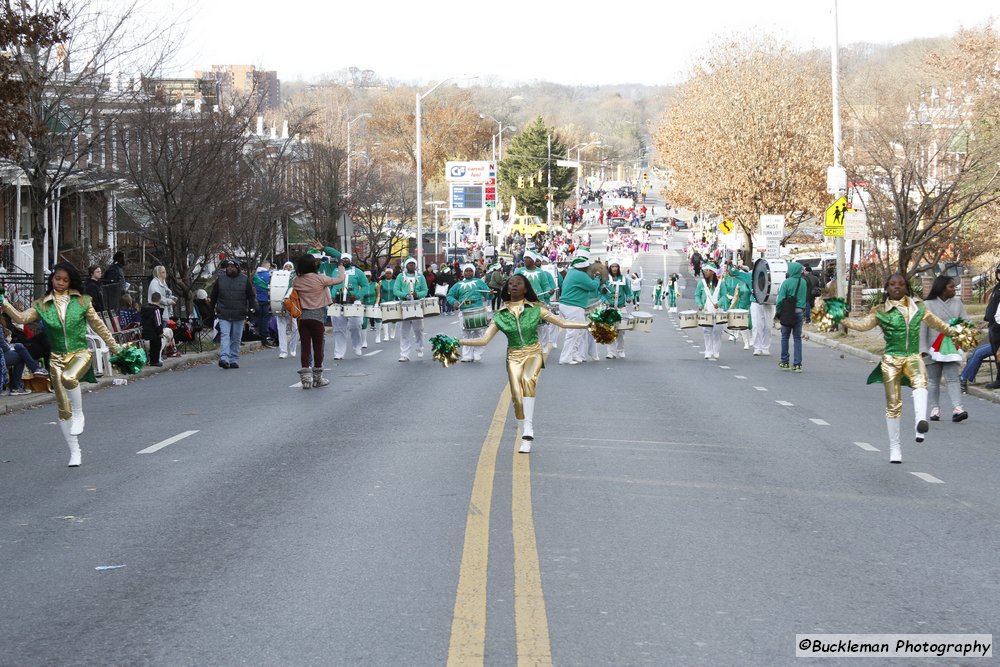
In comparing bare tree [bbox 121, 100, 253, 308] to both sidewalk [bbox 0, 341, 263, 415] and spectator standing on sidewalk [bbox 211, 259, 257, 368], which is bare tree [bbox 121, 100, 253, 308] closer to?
sidewalk [bbox 0, 341, 263, 415]

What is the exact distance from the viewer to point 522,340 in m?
13.4

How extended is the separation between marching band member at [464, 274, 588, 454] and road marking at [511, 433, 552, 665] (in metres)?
2.66

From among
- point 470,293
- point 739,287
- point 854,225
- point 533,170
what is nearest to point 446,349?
point 470,293

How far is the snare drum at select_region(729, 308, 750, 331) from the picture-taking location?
2688 centimetres

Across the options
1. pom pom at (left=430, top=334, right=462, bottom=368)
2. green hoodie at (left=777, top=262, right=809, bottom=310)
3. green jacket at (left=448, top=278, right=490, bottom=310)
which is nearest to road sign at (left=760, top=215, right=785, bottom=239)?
green hoodie at (left=777, top=262, right=809, bottom=310)

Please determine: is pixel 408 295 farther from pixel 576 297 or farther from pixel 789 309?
pixel 789 309

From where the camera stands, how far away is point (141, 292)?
32.9 meters

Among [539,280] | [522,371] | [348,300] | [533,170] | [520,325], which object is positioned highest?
[533,170]

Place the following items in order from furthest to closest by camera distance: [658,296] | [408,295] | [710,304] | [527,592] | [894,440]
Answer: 1. [658,296]
2. [710,304]
3. [408,295]
4. [894,440]
5. [527,592]

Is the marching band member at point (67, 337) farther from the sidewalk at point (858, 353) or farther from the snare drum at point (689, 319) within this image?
the snare drum at point (689, 319)

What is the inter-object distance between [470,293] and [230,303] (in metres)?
4.31

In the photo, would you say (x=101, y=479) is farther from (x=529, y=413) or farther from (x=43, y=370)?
(x=43, y=370)

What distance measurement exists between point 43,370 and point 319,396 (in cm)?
435

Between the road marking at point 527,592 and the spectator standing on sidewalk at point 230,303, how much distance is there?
1442cm
